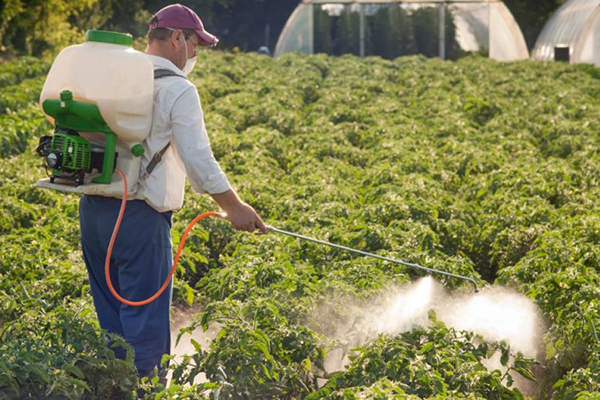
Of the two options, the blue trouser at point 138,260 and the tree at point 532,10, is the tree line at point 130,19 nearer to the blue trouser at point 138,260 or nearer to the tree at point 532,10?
the tree at point 532,10

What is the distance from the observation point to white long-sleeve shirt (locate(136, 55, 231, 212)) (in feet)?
14.4

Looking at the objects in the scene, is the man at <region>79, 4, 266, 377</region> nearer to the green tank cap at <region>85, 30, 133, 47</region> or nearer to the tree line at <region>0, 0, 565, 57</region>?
the green tank cap at <region>85, 30, 133, 47</region>

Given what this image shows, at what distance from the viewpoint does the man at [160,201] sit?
442 cm

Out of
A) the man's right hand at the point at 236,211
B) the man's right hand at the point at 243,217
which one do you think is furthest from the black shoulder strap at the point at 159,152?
the man's right hand at the point at 243,217

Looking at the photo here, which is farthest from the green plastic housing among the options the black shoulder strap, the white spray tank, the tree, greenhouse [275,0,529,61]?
the tree

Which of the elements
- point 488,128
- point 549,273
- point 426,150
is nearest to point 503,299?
point 549,273

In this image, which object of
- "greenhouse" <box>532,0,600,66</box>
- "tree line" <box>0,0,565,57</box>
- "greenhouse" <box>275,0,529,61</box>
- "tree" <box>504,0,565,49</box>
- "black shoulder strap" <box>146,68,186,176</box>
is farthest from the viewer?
"tree" <box>504,0,565,49</box>

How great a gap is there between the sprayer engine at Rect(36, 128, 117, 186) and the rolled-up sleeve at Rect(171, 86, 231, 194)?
35 centimetres

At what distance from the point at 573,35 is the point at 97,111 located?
1016 inches

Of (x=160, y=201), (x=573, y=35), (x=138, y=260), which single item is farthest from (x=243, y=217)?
(x=573, y=35)

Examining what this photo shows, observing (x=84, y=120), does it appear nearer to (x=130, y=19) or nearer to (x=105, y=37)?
(x=105, y=37)

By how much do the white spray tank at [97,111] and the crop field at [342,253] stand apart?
0.61 m

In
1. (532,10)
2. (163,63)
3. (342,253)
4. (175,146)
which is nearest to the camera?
(175,146)

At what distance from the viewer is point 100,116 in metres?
4.29
